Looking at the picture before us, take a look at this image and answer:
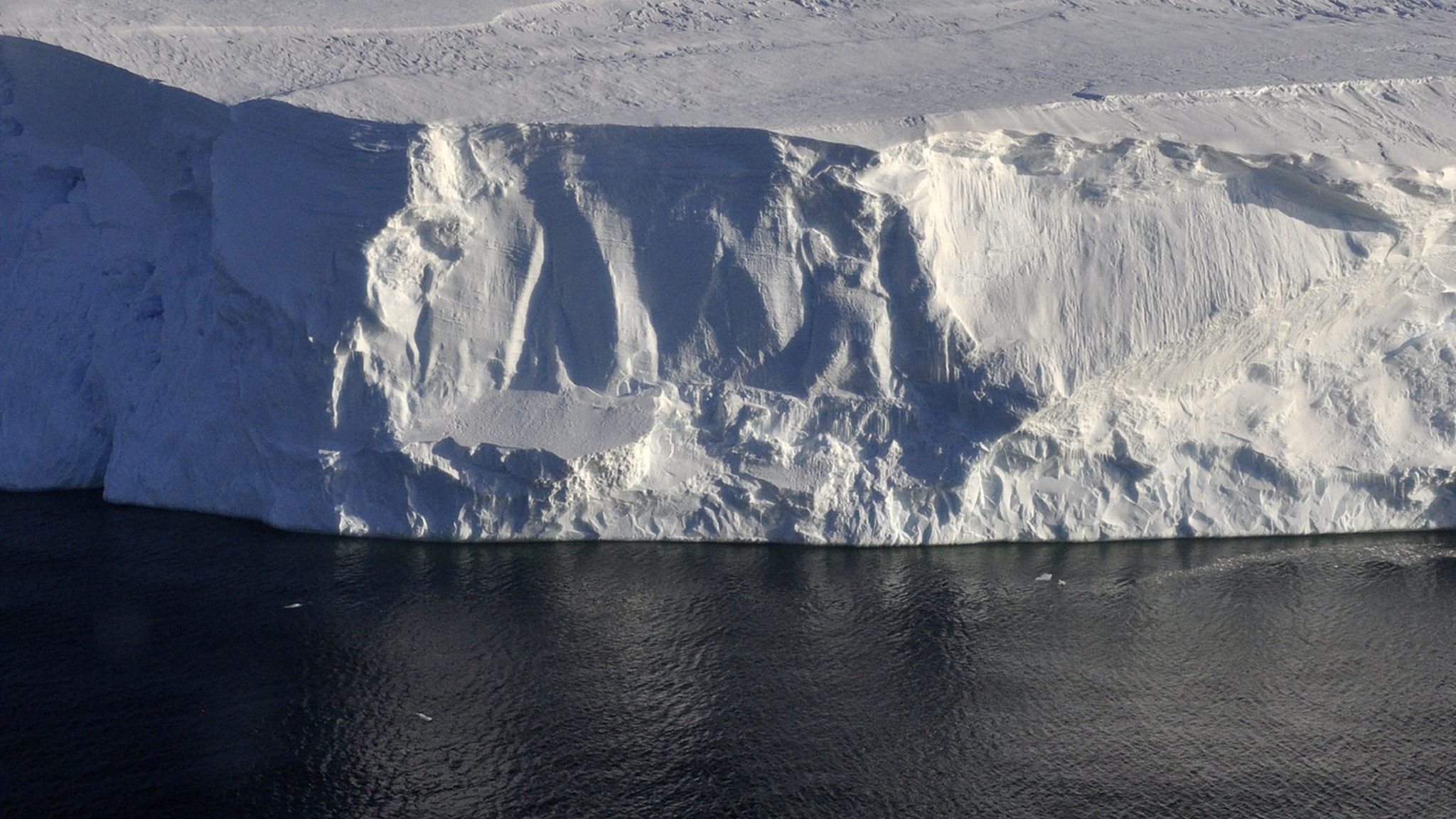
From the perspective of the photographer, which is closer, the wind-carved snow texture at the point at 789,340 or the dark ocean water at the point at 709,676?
the dark ocean water at the point at 709,676

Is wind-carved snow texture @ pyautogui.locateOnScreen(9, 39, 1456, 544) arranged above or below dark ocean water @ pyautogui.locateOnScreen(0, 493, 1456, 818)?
above

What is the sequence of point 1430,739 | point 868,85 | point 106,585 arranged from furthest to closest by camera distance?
point 868,85, point 106,585, point 1430,739

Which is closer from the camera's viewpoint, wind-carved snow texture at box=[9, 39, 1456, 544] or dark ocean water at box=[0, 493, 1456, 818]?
dark ocean water at box=[0, 493, 1456, 818]

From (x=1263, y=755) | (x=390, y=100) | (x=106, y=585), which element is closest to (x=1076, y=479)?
(x=1263, y=755)

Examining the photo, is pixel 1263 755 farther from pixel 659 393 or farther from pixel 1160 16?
pixel 1160 16

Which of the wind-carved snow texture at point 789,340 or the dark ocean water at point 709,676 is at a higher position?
the wind-carved snow texture at point 789,340

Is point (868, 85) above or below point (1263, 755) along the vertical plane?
above
